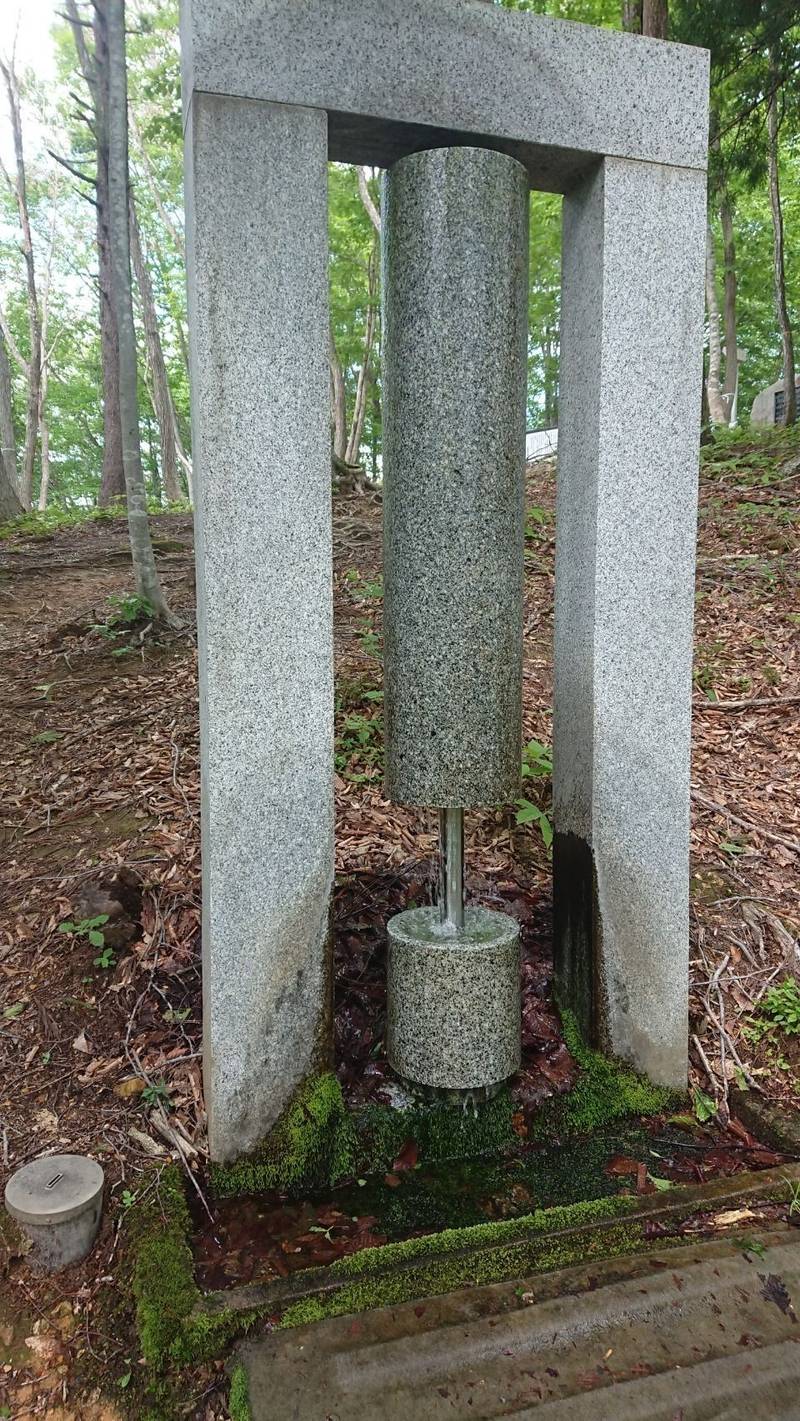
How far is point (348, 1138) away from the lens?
Result: 2.77m

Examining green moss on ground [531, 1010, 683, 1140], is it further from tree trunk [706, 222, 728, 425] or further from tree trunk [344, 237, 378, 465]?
tree trunk [344, 237, 378, 465]

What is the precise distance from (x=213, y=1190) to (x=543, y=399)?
30.0m

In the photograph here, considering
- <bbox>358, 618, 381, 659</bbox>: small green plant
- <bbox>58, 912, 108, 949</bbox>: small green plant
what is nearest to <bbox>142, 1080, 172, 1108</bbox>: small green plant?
<bbox>58, 912, 108, 949</bbox>: small green plant

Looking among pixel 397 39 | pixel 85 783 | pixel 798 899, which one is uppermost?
pixel 397 39

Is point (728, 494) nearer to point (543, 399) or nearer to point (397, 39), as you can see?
point (397, 39)

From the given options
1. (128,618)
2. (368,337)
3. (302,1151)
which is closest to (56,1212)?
(302,1151)

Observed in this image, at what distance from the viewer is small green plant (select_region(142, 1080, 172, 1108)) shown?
9.27 ft

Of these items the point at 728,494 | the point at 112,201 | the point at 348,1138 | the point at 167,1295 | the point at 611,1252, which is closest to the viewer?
the point at 167,1295

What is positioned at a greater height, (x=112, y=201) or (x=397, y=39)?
(x=112, y=201)

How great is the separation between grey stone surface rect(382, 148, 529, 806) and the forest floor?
1.10 m

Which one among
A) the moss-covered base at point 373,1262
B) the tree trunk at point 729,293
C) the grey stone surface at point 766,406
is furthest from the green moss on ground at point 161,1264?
the grey stone surface at point 766,406

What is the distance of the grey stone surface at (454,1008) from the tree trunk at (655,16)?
8185 millimetres

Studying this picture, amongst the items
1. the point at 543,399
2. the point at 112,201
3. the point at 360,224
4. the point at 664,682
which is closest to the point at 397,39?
the point at 664,682

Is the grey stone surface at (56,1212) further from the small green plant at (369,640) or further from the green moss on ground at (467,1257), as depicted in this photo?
the small green plant at (369,640)
